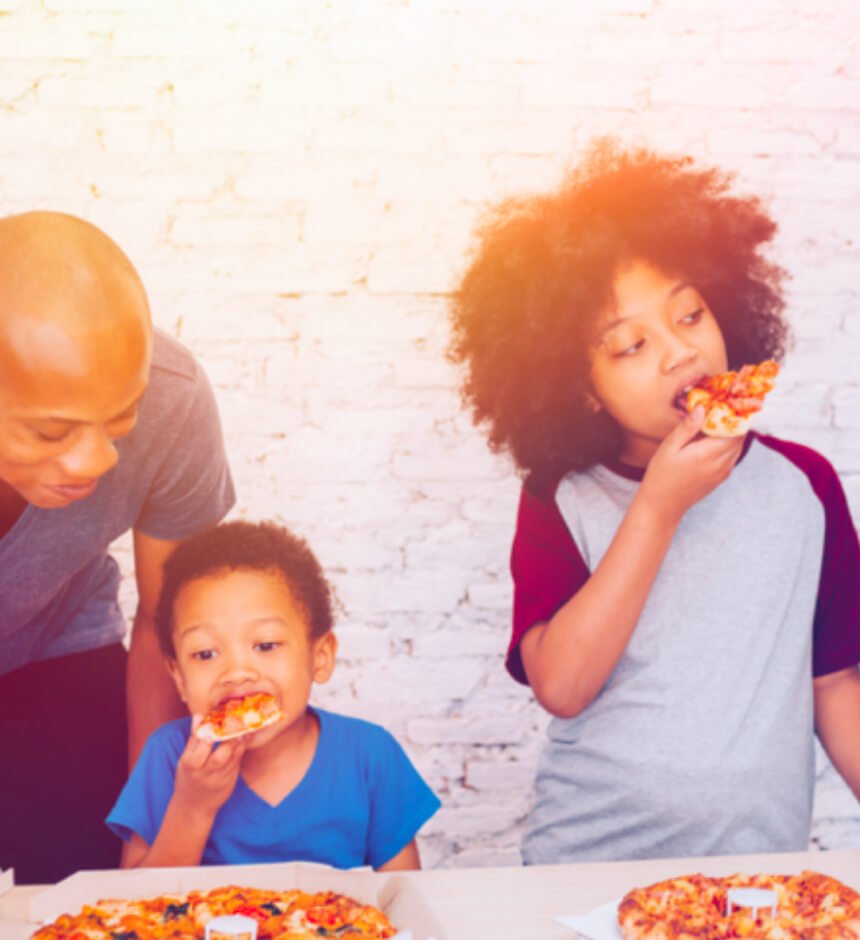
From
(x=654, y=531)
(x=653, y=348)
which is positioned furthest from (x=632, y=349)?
(x=654, y=531)

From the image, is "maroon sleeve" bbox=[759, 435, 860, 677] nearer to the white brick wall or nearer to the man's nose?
the white brick wall

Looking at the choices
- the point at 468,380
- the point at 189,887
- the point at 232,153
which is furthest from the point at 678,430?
the point at 189,887

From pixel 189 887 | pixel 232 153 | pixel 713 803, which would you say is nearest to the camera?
pixel 189 887

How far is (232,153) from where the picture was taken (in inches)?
65.2

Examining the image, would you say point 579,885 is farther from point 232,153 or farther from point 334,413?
point 232,153

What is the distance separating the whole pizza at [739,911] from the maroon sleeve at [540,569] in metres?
0.55

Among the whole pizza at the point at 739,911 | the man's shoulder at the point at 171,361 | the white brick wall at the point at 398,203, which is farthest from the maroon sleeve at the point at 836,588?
the man's shoulder at the point at 171,361

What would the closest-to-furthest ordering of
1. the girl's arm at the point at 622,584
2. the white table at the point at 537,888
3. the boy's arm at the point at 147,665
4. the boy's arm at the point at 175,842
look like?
1. the white table at the point at 537,888
2. the boy's arm at the point at 175,842
3. the girl's arm at the point at 622,584
4. the boy's arm at the point at 147,665

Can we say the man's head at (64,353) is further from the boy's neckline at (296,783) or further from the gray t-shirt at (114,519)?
the boy's neckline at (296,783)

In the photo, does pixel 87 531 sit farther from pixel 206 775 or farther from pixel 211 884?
pixel 211 884

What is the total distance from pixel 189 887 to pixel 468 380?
0.85 metres

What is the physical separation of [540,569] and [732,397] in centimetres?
36

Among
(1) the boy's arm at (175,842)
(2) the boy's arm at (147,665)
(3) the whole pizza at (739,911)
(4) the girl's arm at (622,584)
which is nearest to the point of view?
(3) the whole pizza at (739,911)

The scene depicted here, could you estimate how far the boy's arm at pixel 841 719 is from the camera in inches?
62.4
